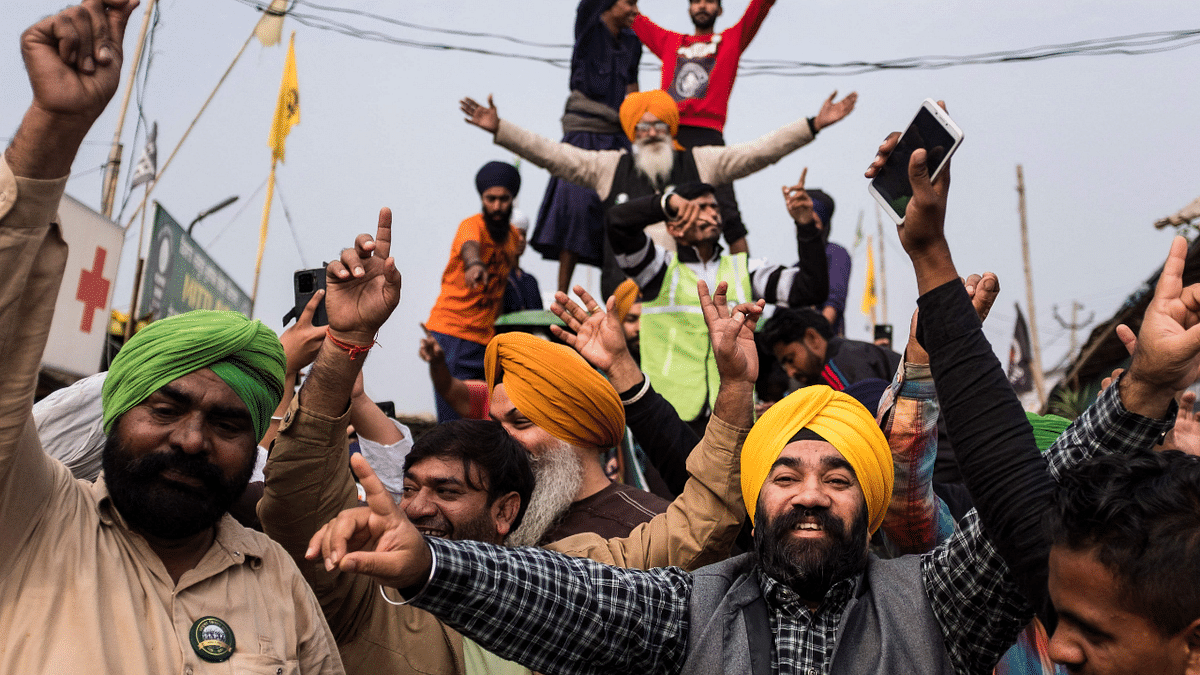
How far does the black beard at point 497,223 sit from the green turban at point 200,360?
4590 millimetres

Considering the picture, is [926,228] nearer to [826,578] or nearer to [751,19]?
[826,578]

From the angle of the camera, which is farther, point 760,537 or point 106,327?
point 106,327

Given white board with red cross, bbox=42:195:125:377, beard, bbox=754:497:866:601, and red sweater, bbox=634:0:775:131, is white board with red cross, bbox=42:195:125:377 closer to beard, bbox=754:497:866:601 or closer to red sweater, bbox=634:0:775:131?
red sweater, bbox=634:0:775:131

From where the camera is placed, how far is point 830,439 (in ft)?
8.56

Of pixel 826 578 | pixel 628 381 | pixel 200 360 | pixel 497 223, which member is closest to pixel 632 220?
pixel 628 381

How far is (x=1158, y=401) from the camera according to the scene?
2.04 meters

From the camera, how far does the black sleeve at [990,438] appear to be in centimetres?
199

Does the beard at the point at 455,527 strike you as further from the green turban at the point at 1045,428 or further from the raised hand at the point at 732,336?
the green turban at the point at 1045,428

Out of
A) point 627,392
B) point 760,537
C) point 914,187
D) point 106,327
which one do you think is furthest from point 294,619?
point 106,327

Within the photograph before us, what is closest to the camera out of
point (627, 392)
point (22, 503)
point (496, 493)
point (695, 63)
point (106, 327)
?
point (22, 503)

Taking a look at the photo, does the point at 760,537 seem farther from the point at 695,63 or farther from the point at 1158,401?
the point at 695,63

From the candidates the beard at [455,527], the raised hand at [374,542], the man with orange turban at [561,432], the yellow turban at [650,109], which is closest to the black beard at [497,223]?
the yellow turban at [650,109]

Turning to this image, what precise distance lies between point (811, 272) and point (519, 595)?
147 inches

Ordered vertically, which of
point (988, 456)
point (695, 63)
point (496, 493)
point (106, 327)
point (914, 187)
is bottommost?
point (106, 327)
